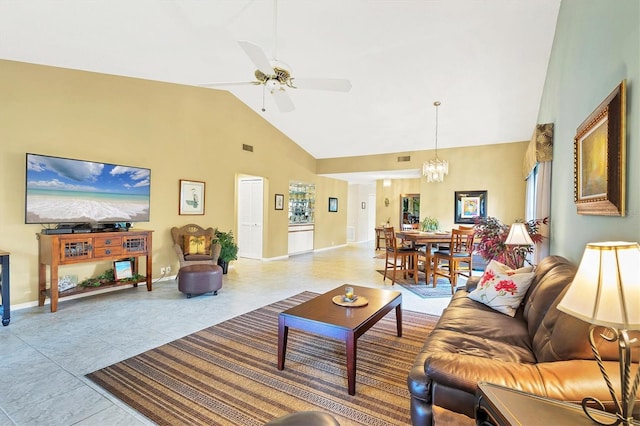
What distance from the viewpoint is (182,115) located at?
5.42 meters

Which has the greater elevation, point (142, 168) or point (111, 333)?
point (142, 168)

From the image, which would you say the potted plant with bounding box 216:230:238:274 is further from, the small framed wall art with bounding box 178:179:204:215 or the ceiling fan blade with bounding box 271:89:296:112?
the ceiling fan blade with bounding box 271:89:296:112

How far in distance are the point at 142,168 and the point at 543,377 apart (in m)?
5.33

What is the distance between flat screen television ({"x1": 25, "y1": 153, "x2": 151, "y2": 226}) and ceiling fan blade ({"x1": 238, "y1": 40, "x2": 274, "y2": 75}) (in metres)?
2.95

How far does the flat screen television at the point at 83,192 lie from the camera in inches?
149

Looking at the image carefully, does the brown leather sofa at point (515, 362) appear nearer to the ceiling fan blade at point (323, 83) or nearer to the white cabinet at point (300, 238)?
the ceiling fan blade at point (323, 83)

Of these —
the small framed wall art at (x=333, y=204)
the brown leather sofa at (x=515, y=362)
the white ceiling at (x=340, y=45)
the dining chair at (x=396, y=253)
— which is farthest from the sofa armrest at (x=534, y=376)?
the small framed wall art at (x=333, y=204)


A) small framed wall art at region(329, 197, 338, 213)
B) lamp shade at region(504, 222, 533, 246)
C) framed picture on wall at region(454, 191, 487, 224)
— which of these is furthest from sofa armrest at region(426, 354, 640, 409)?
small framed wall art at region(329, 197, 338, 213)

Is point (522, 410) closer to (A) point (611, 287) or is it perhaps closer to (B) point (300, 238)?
(A) point (611, 287)

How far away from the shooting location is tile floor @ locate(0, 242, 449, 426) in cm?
196

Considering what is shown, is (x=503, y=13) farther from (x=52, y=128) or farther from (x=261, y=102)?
(x=52, y=128)

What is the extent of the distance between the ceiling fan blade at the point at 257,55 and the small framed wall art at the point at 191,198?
327cm

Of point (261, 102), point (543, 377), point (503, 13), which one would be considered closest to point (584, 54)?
point (503, 13)

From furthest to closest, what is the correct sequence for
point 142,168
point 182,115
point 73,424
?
point 182,115, point 142,168, point 73,424
